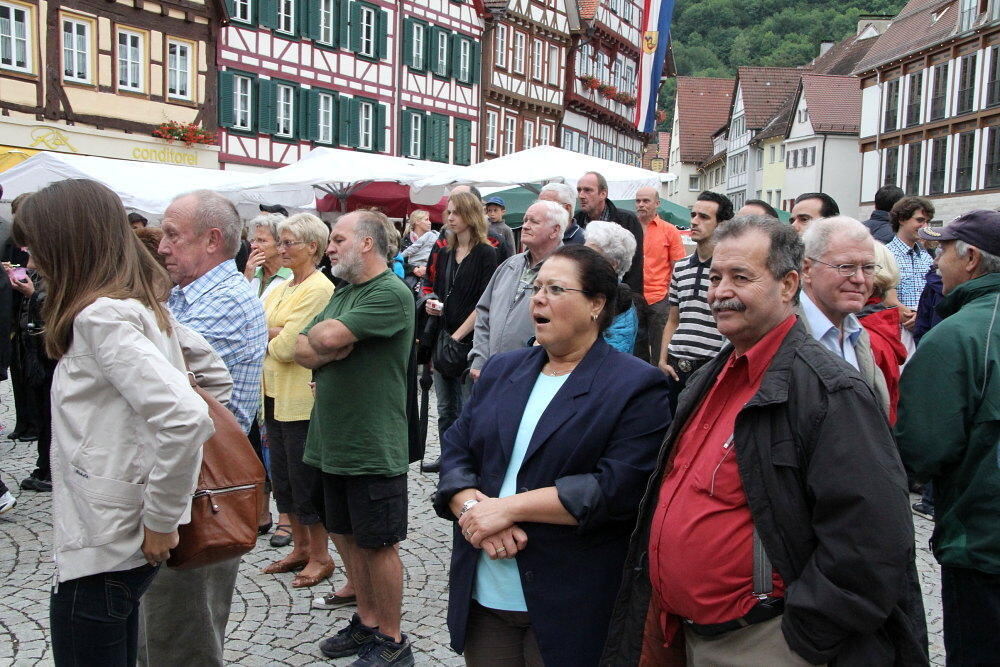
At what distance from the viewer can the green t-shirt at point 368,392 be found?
4051 millimetres

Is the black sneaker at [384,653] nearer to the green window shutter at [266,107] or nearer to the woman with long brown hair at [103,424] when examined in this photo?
the woman with long brown hair at [103,424]

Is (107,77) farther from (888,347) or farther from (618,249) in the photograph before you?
(888,347)

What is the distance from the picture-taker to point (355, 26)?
27328 mm

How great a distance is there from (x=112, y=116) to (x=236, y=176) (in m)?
8.43

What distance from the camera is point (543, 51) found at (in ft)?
124

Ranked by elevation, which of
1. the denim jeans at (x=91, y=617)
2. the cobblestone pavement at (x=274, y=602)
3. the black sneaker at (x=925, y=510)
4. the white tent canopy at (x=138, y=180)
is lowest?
the cobblestone pavement at (x=274, y=602)

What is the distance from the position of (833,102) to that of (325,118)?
3547 cm

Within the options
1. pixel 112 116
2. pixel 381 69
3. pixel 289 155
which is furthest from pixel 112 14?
pixel 381 69

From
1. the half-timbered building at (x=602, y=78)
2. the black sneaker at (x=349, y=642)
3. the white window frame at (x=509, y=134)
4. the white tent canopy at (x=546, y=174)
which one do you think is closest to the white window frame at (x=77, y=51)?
the white tent canopy at (x=546, y=174)

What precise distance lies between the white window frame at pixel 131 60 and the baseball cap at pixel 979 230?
21.7m

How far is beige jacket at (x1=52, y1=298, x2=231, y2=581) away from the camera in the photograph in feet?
8.20

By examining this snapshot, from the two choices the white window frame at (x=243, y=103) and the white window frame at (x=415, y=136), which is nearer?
the white window frame at (x=243, y=103)

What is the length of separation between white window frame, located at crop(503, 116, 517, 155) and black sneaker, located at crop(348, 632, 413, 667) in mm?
31602

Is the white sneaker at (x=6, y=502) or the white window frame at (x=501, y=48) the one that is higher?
the white window frame at (x=501, y=48)
